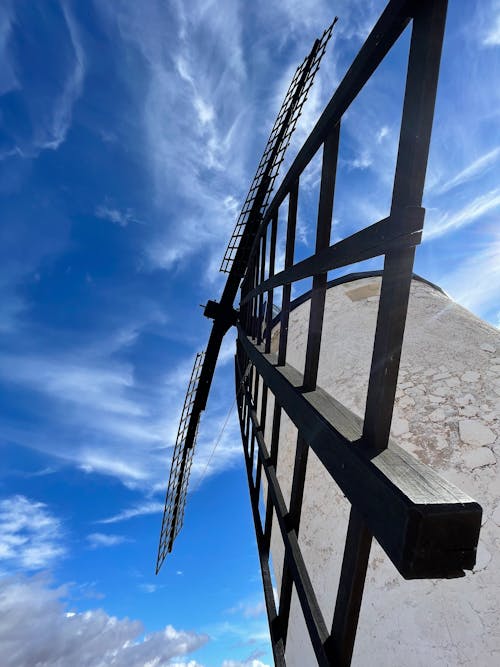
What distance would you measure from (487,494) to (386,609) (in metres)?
1.08

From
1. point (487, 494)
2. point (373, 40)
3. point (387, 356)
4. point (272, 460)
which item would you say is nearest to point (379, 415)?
point (387, 356)

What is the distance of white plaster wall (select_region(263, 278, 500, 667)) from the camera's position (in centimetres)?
257

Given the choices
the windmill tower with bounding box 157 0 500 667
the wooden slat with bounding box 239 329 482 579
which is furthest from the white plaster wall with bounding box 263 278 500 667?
the wooden slat with bounding box 239 329 482 579

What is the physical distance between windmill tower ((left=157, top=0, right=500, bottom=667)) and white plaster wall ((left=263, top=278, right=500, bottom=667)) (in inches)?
0.5

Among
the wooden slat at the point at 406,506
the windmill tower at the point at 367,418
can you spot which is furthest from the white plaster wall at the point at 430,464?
the wooden slat at the point at 406,506

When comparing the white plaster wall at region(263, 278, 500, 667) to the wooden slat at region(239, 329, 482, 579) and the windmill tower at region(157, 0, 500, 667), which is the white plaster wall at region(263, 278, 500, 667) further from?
the wooden slat at region(239, 329, 482, 579)

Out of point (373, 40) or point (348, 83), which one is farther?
point (348, 83)

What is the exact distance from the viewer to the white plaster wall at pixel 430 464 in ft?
8.44

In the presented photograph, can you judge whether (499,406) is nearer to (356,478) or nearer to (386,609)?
(386,609)

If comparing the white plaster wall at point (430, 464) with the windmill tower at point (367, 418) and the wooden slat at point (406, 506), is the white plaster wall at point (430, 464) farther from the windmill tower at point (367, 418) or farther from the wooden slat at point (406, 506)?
the wooden slat at point (406, 506)

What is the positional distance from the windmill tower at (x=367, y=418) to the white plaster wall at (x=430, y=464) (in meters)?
0.01

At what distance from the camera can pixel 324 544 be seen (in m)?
3.29

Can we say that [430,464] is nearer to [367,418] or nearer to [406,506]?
[367,418]

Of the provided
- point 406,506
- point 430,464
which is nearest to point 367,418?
point 406,506
